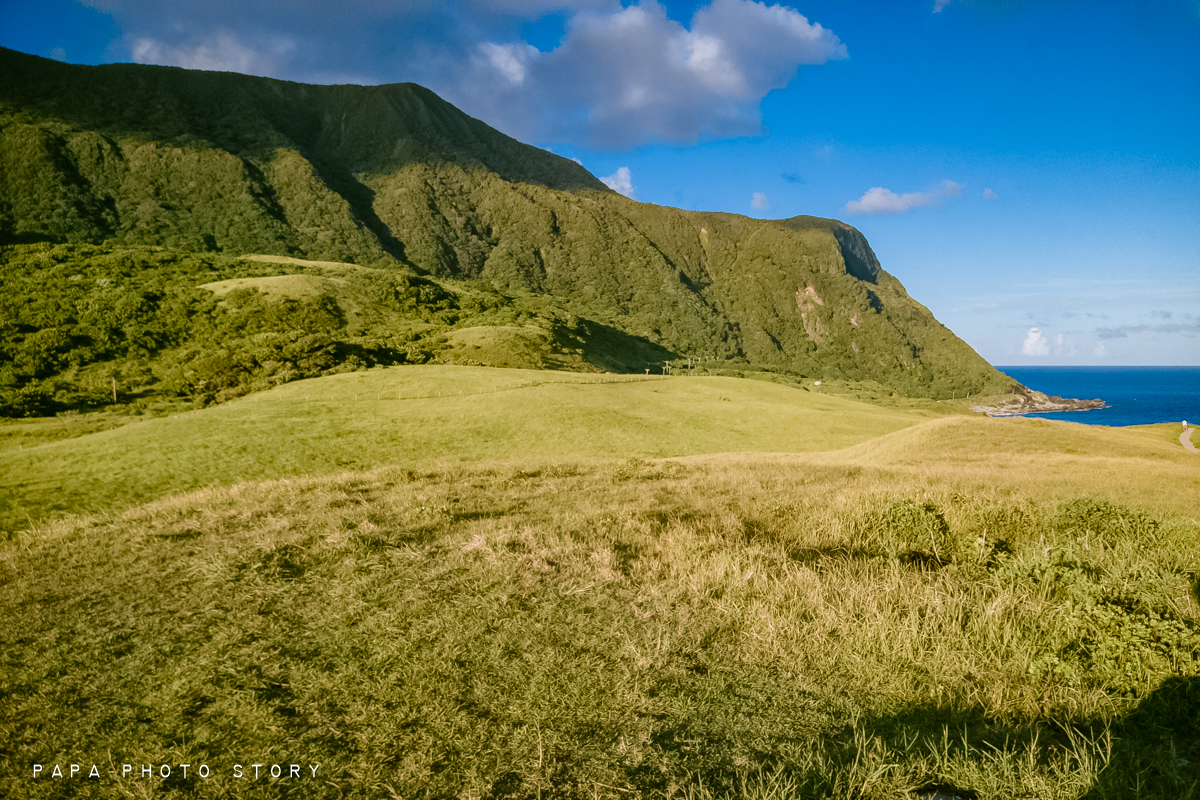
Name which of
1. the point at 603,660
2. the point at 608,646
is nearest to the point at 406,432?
the point at 608,646

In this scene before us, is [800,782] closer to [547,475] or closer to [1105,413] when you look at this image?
[547,475]

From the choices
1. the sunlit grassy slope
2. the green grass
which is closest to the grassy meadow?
the green grass

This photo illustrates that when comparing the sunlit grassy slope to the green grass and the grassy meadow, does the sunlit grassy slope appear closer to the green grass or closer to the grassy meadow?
the grassy meadow

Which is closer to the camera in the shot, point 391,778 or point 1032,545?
point 391,778

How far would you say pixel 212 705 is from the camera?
3918 millimetres

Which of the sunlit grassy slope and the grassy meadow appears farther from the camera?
the sunlit grassy slope

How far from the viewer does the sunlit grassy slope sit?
20.7 metres

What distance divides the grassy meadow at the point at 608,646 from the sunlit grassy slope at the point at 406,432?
11.6 m

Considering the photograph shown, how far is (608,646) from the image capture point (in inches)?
189

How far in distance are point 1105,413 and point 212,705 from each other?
26737cm

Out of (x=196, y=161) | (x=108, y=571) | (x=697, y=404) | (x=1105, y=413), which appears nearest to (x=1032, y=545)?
(x=108, y=571)

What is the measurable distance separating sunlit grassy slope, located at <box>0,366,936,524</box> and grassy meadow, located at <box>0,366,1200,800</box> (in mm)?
11624

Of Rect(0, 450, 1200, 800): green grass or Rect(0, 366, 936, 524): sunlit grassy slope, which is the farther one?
Rect(0, 366, 936, 524): sunlit grassy slope

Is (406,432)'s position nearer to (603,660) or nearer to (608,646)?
(608,646)
